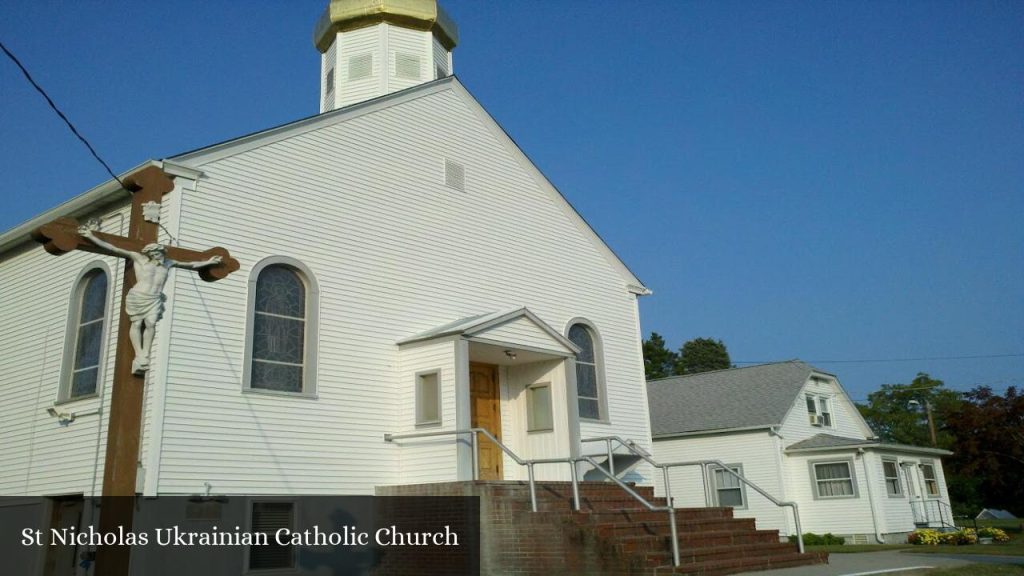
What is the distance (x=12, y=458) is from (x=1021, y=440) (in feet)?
104

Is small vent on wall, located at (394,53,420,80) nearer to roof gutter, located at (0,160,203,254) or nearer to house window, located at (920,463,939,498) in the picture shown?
roof gutter, located at (0,160,203,254)

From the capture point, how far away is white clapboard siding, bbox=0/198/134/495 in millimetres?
12336

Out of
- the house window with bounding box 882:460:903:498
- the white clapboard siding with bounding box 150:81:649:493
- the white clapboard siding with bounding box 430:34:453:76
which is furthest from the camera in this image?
the house window with bounding box 882:460:903:498

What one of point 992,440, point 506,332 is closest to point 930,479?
point 992,440

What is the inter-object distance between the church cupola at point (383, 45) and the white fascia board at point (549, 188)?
246 centimetres

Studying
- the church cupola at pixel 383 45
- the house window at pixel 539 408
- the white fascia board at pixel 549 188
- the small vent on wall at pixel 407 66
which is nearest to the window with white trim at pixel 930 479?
the white fascia board at pixel 549 188

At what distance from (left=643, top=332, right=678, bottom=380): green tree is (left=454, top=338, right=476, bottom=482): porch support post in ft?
198

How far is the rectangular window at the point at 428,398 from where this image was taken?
13.7 meters

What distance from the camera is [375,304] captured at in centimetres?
1434

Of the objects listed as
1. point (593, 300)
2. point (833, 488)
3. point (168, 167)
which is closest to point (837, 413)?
point (833, 488)

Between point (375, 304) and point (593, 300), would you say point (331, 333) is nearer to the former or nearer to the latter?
point (375, 304)

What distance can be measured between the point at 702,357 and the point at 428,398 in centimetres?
6565

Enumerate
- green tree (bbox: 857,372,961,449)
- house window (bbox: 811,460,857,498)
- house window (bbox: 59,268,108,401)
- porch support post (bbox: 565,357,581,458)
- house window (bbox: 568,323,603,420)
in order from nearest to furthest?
house window (bbox: 59,268,108,401)
porch support post (bbox: 565,357,581,458)
house window (bbox: 568,323,603,420)
house window (bbox: 811,460,857,498)
green tree (bbox: 857,372,961,449)

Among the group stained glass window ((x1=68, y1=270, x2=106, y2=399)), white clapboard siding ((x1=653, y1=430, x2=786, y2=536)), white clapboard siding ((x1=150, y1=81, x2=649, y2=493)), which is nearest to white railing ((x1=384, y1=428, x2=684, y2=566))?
white clapboard siding ((x1=150, y1=81, x2=649, y2=493))
